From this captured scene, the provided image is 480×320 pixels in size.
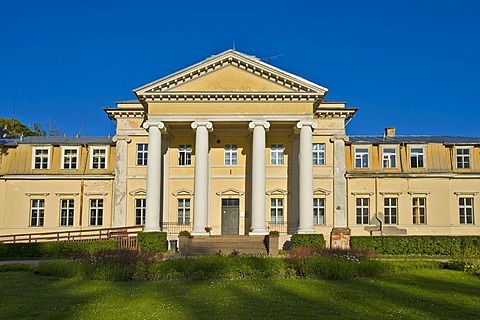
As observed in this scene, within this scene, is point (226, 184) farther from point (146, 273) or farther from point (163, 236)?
point (146, 273)

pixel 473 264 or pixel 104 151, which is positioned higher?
pixel 104 151

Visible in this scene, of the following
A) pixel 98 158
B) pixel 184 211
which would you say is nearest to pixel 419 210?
pixel 184 211

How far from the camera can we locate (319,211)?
36875 mm

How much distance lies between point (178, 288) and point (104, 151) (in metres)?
24.2

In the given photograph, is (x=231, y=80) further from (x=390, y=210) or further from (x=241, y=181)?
(x=390, y=210)

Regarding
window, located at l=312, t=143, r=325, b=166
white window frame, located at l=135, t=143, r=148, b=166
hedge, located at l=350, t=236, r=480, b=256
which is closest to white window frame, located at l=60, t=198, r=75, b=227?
white window frame, located at l=135, t=143, r=148, b=166

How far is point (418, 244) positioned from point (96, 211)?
20838 millimetres

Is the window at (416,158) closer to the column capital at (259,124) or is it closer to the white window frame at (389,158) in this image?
the white window frame at (389,158)

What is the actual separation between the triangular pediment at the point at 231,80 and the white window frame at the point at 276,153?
5185mm

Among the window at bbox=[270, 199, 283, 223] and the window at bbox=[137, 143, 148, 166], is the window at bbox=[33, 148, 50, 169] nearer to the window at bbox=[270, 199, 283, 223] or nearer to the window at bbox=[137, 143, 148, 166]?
the window at bbox=[137, 143, 148, 166]

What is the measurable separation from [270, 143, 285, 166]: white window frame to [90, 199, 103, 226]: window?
39.5 ft

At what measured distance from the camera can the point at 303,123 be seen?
32.2 meters

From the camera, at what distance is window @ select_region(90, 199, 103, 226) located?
121 ft

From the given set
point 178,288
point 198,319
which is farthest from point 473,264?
point 198,319
